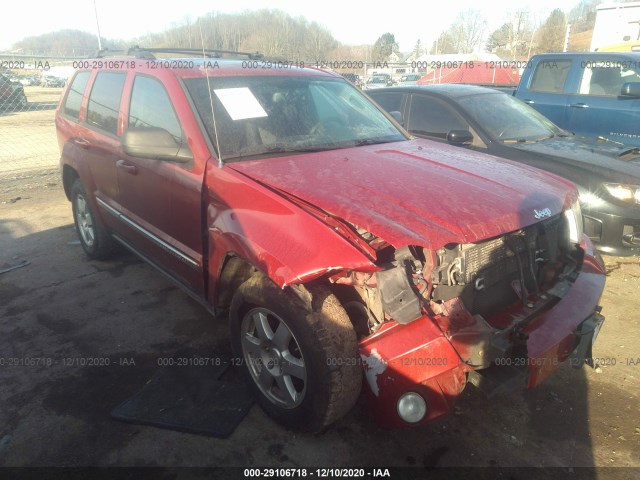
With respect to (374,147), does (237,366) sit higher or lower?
lower

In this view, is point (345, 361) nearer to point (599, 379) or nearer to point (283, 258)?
point (283, 258)

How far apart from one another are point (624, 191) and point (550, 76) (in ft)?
12.3

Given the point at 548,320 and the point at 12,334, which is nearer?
the point at 548,320

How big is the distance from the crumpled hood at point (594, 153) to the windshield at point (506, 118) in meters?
0.18

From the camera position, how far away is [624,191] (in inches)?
152

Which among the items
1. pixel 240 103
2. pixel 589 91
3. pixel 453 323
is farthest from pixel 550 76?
pixel 453 323

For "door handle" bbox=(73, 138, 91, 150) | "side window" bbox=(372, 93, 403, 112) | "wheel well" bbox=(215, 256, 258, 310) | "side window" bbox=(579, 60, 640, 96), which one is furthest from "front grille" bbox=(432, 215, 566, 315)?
"side window" bbox=(579, 60, 640, 96)

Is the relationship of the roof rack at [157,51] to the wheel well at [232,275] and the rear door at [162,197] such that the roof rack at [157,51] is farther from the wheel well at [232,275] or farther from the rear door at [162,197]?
the wheel well at [232,275]

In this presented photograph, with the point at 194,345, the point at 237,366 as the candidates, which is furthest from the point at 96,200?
the point at 237,366


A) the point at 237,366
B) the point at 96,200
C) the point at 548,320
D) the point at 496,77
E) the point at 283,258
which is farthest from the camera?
the point at 496,77

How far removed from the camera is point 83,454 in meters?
2.29

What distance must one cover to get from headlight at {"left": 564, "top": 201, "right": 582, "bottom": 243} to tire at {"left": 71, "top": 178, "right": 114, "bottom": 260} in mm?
3706

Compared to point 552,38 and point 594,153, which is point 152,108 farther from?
point 552,38

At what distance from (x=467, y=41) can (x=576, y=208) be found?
179 ft
